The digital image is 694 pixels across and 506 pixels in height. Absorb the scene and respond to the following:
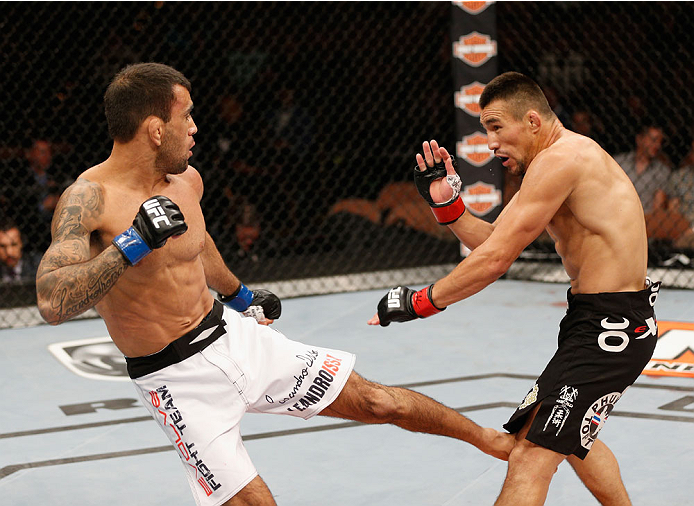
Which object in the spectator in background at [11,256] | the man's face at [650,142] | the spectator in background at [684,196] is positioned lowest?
the spectator in background at [11,256]

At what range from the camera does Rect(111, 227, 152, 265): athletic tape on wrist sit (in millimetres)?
1956

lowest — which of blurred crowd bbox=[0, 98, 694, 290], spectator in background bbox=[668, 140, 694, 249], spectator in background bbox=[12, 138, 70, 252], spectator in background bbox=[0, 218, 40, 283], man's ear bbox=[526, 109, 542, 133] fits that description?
spectator in background bbox=[0, 218, 40, 283]

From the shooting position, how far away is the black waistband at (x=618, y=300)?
224 cm

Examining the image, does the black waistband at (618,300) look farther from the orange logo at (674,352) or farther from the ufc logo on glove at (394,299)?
the orange logo at (674,352)

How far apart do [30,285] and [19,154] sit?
0.93m

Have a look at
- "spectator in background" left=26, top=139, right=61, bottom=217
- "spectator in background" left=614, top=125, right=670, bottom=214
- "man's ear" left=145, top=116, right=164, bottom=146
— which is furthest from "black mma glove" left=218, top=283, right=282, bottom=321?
"spectator in background" left=614, top=125, right=670, bottom=214

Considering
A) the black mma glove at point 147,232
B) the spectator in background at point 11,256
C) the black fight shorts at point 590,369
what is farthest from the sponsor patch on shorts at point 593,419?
the spectator in background at point 11,256

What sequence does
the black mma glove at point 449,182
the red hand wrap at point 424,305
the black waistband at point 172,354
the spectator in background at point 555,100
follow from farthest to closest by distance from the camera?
the spectator in background at point 555,100 → the black mma glove at point 449,182 → the red hand wrap at point 424,305 → the black waistband at point 172,354

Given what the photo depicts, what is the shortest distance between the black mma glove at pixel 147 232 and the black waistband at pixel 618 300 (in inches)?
41.1

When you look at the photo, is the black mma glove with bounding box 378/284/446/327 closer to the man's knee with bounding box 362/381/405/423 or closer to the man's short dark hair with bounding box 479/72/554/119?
the man's knee with bounding box 362/381/405/423

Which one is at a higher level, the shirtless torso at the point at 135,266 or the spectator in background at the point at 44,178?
the shirtless torso at the point at 135,266

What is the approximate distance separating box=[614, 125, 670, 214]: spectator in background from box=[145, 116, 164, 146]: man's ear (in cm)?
469

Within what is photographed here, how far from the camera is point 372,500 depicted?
2781 mm

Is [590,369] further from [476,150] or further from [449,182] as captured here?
[476,150]
